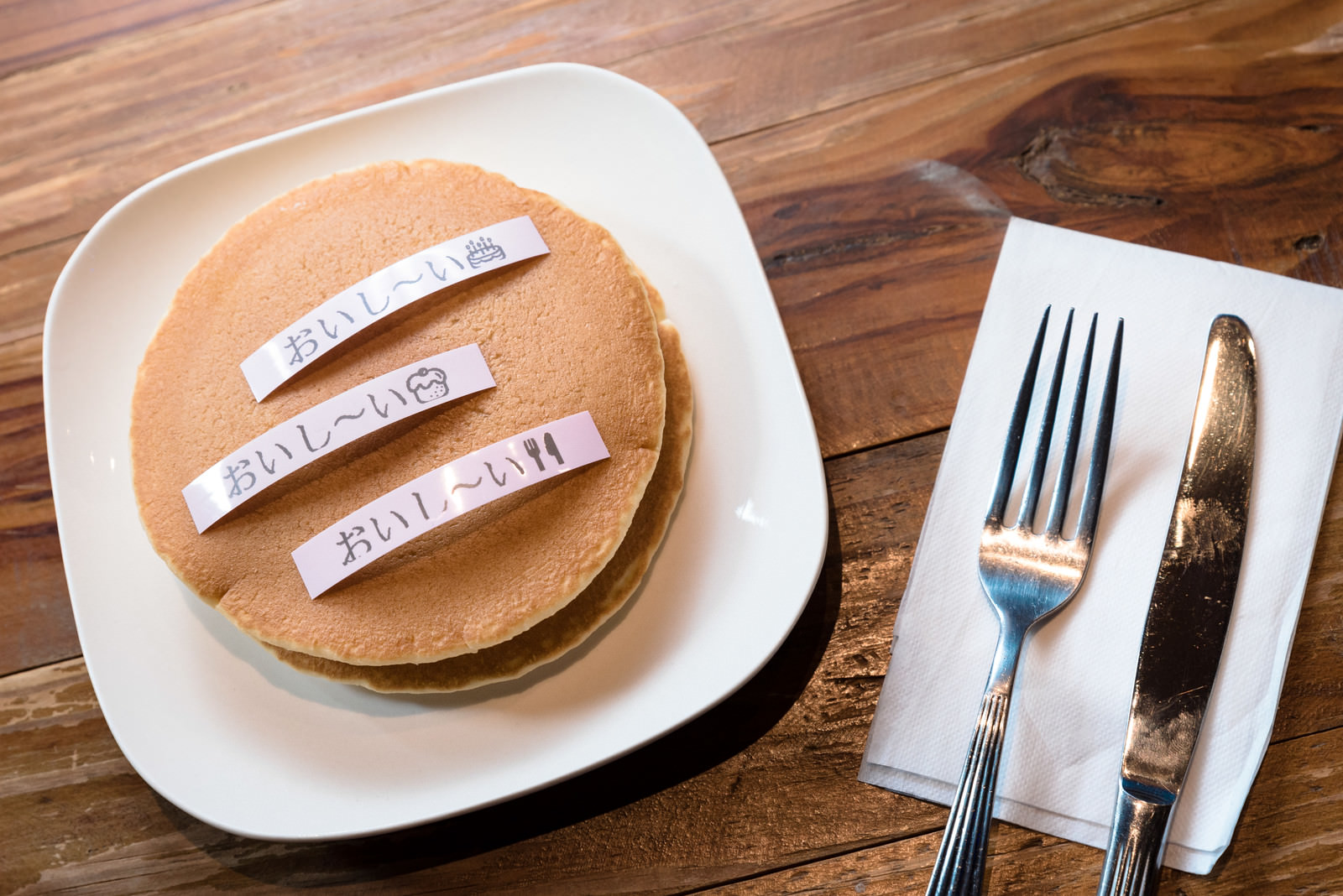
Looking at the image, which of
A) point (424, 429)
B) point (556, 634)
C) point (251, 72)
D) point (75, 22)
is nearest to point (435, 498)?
point (424, 429)

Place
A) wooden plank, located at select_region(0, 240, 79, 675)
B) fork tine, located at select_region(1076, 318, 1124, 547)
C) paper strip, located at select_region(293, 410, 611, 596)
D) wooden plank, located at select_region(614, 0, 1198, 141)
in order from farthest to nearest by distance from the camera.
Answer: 1. wooden plank, located at select_region(614, 0, 1198, 141)
2. wooden plank, located at select_region(0, 240, 79, 675)
3. fork tine, located at select_region(1076, 318, 1124, 547)
4. paper strip, located at select_region(293, 410, 611, 596)

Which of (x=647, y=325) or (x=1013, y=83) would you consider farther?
(x=1013, y=83)

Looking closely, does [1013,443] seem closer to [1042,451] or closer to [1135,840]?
[1042,451]

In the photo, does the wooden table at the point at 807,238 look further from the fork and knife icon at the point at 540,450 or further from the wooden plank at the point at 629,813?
the fork and knife icon at the point at 540,450

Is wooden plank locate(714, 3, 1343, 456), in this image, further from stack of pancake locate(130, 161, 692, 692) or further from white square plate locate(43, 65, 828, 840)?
stack of pancake locate(130, 161, 692, 692)

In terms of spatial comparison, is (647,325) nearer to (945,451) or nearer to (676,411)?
(676,411)

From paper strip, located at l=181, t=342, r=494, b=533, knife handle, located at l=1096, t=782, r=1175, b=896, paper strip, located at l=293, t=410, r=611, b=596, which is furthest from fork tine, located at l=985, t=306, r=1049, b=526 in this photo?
paper strip, located at l=181, t=342, r=494, b=533

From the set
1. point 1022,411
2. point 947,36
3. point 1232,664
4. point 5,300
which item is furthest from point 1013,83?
point 5,300
